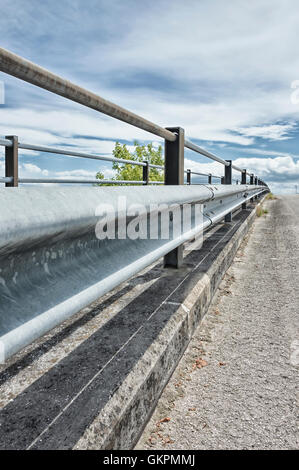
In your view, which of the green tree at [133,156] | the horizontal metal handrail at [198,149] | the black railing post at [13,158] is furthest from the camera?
the green tree at [133,156]

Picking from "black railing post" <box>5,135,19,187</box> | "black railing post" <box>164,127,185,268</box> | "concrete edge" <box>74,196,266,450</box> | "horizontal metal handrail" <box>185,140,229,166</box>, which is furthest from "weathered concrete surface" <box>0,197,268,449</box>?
"black railing post" <box>5,135,19,187</box>

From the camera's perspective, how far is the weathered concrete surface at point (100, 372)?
123 cm

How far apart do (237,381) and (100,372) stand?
730mm

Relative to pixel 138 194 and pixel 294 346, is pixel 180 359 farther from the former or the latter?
pixel 138 194

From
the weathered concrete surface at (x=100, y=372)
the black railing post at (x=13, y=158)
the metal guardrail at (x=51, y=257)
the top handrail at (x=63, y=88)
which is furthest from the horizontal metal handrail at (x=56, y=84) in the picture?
the black railing post at (x=13, y=158)

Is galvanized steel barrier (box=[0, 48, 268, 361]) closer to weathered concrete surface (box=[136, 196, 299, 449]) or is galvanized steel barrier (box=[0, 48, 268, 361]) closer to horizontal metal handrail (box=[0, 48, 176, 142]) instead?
horizontal metal handrail (box=[0, 48, 176, 142])

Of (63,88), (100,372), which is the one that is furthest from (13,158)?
(100,372)

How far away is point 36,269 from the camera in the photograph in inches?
47.1

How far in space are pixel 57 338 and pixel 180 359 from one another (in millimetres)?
679

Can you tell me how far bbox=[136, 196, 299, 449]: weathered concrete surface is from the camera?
1497 mm

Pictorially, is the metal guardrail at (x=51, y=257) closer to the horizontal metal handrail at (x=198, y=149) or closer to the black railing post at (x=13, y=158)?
the horizontal metal handrail at (x=198, y=149)

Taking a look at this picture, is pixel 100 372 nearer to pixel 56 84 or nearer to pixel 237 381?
pixel 237 381

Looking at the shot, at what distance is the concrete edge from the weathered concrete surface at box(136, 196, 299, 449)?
3.3 inches
